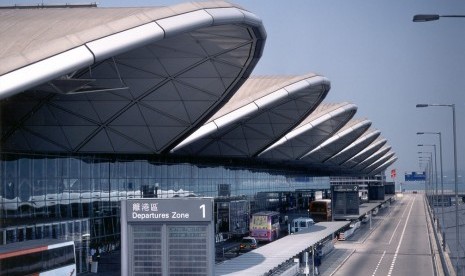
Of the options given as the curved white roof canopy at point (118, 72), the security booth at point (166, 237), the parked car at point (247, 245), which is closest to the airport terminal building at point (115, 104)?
the curved white roof canopy at point (118, 72)

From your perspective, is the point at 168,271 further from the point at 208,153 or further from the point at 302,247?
the point at 208,153

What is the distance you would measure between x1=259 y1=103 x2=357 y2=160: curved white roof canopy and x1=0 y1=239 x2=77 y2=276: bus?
3492 centimetres

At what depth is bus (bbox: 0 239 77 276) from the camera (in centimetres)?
2621

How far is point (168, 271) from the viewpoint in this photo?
25078mm

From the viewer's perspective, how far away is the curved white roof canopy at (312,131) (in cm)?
6544

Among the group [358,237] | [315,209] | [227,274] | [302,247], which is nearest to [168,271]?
[227,274]

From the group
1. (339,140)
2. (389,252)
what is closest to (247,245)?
(389,252)

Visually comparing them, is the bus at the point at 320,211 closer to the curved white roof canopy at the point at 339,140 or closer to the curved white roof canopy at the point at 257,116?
the curved white roof canopy at the point at 339,140

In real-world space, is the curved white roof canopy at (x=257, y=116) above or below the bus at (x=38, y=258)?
above

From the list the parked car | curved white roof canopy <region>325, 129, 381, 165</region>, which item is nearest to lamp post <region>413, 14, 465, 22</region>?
the parked car

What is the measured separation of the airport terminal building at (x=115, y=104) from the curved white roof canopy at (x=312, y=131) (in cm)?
567

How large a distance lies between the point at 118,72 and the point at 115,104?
6077mm

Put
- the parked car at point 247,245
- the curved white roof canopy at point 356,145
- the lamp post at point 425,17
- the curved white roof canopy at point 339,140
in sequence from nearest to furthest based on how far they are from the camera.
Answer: the lamp post at point 425,17, the parked car at point 247,245, the curved white roof canopy at point 339,140, the curved white roof canopy at point 356,145

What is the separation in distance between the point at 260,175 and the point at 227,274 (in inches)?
2699
